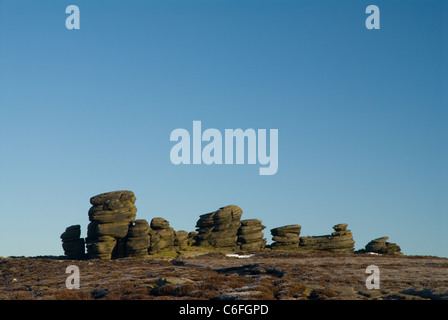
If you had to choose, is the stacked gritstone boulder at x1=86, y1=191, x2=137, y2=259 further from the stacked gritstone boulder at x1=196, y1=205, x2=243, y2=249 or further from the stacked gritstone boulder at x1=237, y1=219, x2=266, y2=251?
the stacked gritstone boulder at x1=237, y1=219, x2=266, y2=251

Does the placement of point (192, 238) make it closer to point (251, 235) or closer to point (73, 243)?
point (251, 235)

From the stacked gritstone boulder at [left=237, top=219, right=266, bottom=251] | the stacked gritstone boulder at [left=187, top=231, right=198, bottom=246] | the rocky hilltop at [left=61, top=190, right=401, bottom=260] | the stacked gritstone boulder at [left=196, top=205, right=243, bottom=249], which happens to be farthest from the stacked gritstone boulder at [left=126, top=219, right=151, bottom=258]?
the stacked gritstone boulder at [left=237, top=219, right=266, bottom=251]

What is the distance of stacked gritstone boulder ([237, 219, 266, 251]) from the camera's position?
9175 cm

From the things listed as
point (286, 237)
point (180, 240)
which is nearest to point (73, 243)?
point (180, 240)

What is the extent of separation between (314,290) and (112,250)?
6097 centimetres

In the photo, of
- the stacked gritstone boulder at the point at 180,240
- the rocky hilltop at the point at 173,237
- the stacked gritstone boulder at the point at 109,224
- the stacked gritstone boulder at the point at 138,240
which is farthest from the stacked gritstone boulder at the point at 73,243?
the stacked gritstone boulder at the point at 180,240

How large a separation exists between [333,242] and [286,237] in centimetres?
1023

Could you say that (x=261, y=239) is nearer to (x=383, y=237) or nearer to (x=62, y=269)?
(x=383, y=237)

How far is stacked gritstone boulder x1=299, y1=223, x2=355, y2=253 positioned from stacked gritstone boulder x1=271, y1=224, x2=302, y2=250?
1.59 meters

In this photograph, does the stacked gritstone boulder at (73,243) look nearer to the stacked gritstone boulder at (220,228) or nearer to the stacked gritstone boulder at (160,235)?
the stacked gritstone boulder at (160,235)

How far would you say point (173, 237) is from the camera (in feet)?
289
